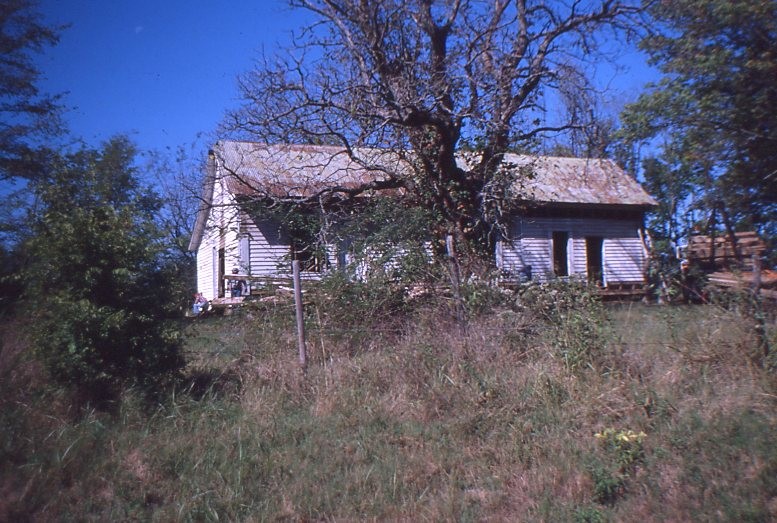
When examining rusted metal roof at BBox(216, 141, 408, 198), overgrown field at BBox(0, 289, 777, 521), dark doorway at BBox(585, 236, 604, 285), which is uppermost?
rusted metal roof at BBox(216, 141, 408, 198)

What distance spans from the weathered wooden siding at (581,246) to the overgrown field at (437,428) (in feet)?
A: 39.1

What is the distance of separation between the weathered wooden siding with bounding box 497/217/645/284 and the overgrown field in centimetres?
1193

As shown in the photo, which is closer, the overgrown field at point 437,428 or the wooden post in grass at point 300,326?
the overgrown field at point 437,428

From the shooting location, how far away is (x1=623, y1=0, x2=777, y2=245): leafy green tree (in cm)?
1177

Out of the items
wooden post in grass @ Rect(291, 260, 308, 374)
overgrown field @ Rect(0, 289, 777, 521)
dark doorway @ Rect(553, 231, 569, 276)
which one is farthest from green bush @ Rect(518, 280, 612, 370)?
dark doorway @ Rect(553, 231, 569, 276)

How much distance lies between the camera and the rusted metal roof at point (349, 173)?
44.1 ft

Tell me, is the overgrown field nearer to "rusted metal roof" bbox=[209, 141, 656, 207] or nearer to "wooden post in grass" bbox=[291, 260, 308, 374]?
"wooden post in grass" bbox=[291, 260, 308, 374]

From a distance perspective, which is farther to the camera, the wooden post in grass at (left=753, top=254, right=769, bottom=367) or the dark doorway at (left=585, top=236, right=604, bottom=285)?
the dark doorway at (left=585, top=236, right=604, bottom=285)

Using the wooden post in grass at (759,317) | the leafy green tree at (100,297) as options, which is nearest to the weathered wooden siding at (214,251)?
the leafy green tree at (100,297)

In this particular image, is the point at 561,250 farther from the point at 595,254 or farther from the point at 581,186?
the point at 581,186

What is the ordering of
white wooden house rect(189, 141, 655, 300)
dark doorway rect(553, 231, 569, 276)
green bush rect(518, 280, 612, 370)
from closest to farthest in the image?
green bush rect(518, 280, 612, 370) < white wooden house rect(189, 141, 655, 300) < dark doorway rect(553, 231, 569, 276)

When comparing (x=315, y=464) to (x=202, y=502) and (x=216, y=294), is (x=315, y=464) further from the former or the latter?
(x=216, y=294)

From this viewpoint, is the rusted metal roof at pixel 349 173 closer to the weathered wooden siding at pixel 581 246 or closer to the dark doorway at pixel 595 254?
the weathered wooden siding at pixel 581 246

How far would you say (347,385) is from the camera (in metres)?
6.86
